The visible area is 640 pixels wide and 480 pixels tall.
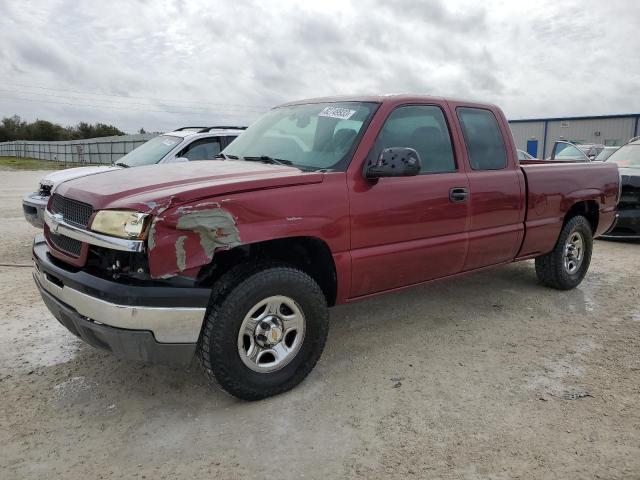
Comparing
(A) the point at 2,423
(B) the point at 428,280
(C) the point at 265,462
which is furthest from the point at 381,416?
(A) the point at 2,423

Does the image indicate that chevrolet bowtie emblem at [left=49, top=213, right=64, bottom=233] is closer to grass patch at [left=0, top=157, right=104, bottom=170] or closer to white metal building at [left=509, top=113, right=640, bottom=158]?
grass patch at [left=0, top=157, right=104, bottom=170]

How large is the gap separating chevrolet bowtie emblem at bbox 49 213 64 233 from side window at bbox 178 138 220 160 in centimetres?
405

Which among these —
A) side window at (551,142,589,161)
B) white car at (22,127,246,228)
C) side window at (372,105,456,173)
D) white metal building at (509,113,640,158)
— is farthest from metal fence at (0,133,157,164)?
side window at (372,105,456,173)

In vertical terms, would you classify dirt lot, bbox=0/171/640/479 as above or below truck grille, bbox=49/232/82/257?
below

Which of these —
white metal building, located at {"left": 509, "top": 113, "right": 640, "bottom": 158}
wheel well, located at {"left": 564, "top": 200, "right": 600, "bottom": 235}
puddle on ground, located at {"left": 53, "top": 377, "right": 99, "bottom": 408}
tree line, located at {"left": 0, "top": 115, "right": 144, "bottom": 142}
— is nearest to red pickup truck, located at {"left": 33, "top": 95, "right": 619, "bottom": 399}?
puddle on ground, located at {"left": 53, "top": 377, "right": 99, "bottom": 408}

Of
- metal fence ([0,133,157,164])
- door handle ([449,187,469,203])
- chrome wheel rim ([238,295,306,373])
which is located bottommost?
chrome wheel rim ([238,295,306,373])

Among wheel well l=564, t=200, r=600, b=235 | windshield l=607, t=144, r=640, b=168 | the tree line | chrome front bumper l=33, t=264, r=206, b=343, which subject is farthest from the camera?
the tree line

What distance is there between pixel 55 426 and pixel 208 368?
0.91m

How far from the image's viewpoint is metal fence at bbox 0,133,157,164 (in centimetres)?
3809

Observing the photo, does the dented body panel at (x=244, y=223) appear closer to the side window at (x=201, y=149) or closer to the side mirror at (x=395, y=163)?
the side mirror at (x=395, y=163)

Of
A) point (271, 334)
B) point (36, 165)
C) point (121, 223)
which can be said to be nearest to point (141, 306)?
point (121, 223)

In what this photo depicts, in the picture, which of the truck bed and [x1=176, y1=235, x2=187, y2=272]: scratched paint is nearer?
[x1=176, y1=235, x2=187, y2=272]: scratched paint

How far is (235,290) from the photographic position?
294cm

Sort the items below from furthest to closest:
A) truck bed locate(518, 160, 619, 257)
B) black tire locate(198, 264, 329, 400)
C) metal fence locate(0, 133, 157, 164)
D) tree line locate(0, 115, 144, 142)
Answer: tree line locate(0, 115, 144, 142)
metal fence locate(0, 133, 157, 164)
truck bed locate(518, 160, 619, 257)
black tire locate(198, 264, 329, 400)
